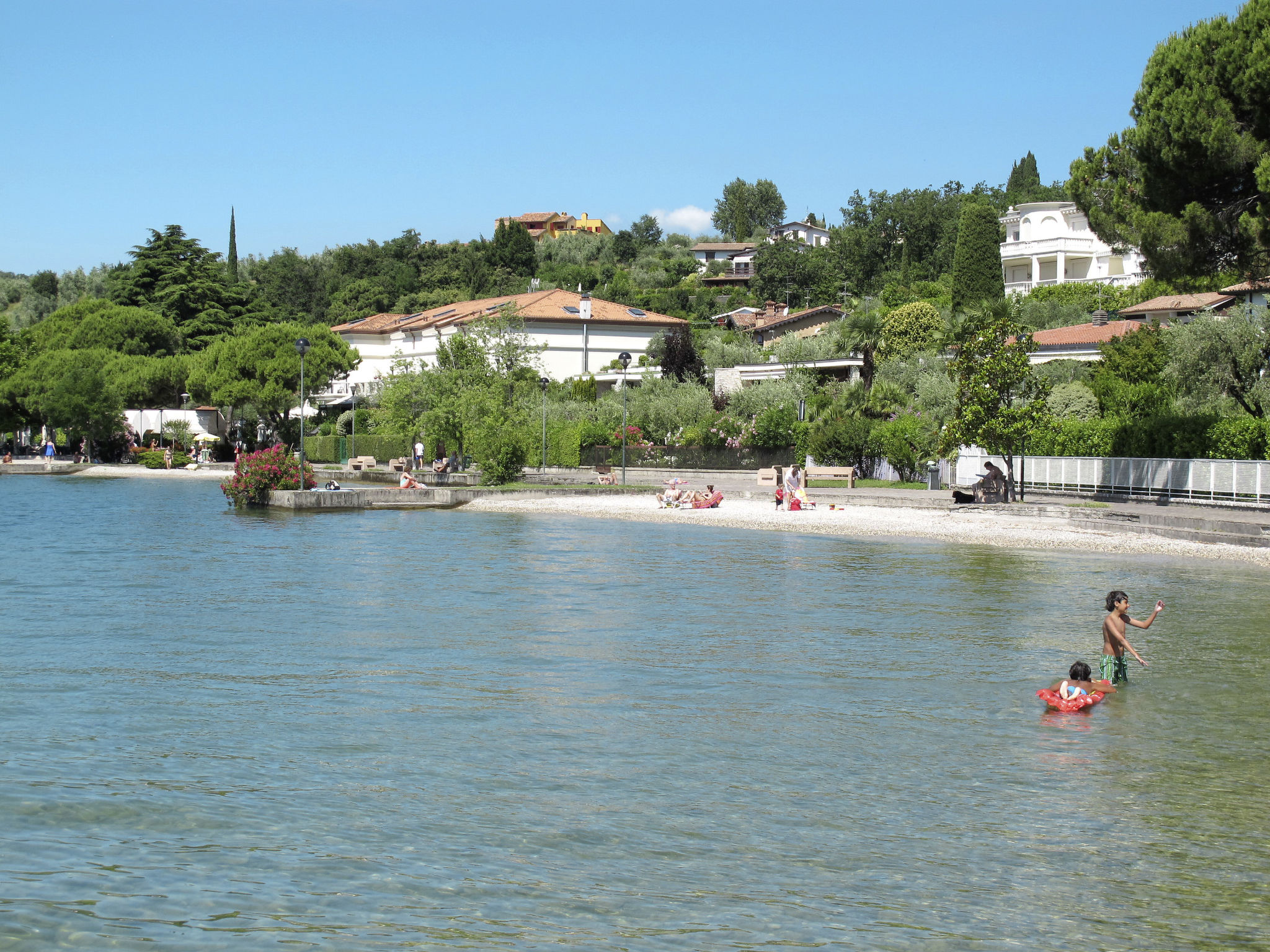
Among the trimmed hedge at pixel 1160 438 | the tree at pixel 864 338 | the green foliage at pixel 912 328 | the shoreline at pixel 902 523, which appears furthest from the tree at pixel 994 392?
the green foliage at pixel 912 328

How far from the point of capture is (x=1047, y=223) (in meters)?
85.7

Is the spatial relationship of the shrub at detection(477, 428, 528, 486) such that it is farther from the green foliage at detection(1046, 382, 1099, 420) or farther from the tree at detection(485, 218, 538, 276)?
the tree at detection(485, 218, 538, 276)

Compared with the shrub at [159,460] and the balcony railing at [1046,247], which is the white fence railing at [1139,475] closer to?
the shrub at [159,460]

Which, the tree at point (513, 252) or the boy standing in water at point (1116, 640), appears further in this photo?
the tree at point (513, 252)

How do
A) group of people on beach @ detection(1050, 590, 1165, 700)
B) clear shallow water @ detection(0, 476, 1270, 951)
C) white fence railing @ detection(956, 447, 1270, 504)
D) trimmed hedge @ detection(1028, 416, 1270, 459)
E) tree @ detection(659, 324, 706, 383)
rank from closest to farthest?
clear shallow water @ detection(0, 476, 1270, 951), group of people on beach @ detection(1050, 590, 1165, 700), white fence railing @ detection(956, 447, 1270, 504), trimmed hedge @ detection(1028, 416, 1270, 459), tree @ detection(659, 324, 706, 383)

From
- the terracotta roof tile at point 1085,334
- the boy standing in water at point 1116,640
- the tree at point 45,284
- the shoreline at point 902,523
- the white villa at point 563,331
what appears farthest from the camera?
the tree at point 45,284

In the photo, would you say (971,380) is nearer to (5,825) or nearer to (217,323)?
(5,825)

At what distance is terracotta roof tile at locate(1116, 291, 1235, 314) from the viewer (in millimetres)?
52406

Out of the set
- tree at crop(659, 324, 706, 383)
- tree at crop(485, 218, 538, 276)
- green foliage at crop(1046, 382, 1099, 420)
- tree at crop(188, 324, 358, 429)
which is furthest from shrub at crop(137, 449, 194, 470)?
tree at crop(485, 218, 538, 276)

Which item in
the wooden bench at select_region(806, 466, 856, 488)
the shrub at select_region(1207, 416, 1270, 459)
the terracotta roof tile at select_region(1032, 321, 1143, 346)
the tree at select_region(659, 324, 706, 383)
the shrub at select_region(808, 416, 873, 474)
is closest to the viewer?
the shrub at select_region(1207, 416, 1270, 459)

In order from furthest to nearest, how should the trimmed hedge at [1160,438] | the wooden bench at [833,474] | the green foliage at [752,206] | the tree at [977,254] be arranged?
the green foliage at [752,206], the tree at [977,254], the wooden bench at [833,474], the trimmed hedge at [1160,438]

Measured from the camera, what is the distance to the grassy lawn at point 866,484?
4131cm

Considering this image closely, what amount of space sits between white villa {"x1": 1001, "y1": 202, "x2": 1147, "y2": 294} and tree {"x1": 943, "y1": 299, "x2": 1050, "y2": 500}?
53559mm

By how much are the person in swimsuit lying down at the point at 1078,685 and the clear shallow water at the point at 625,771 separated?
0.27m
